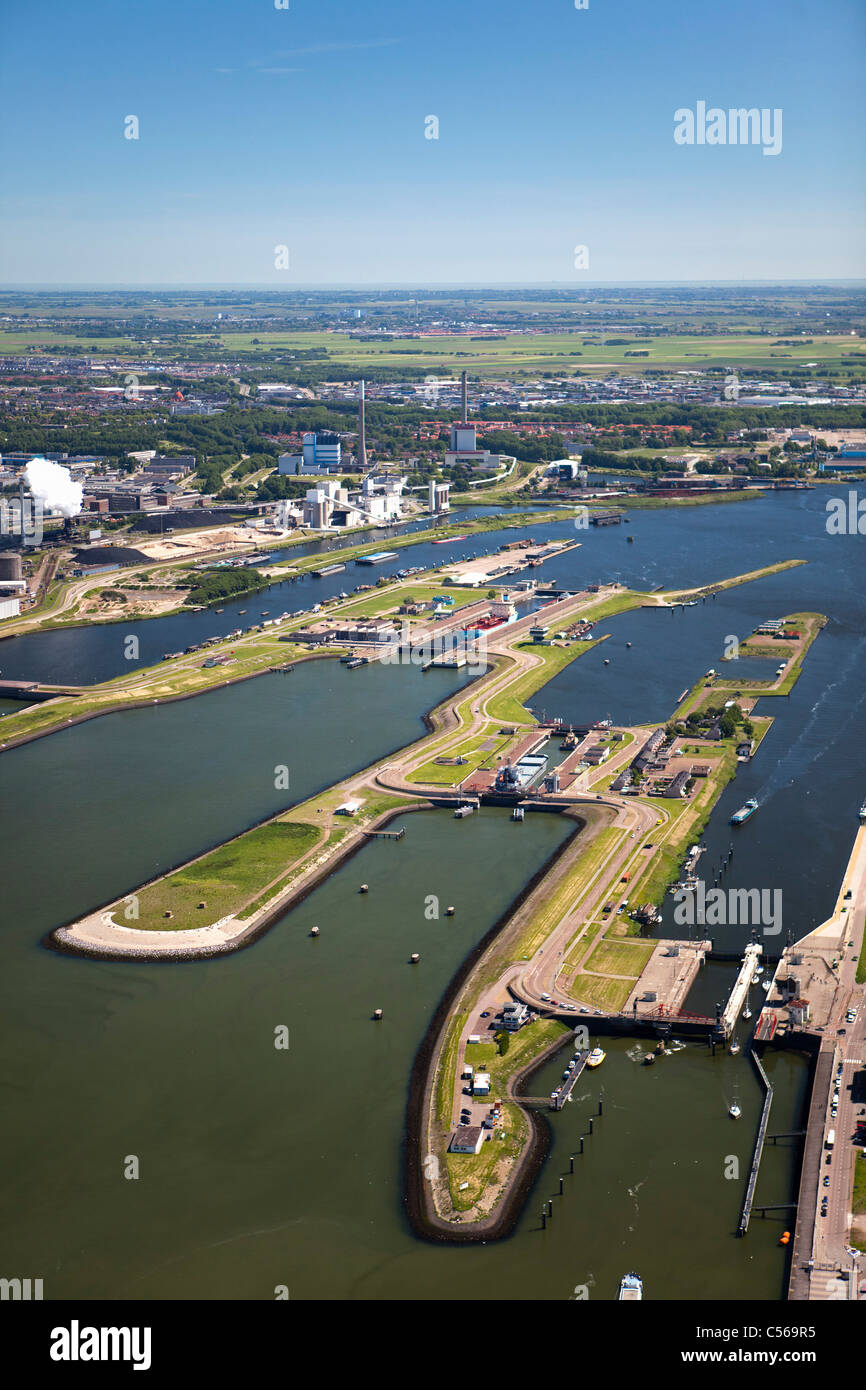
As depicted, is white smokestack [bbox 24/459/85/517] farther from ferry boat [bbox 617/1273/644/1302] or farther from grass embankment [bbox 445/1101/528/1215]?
ferry boat [bbox 617/1273/644/1302]

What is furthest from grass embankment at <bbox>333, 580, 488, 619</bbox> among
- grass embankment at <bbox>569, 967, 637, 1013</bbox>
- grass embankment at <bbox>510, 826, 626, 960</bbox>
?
grass embankment at <bbox>569, 967, 637, 1013</bbox>

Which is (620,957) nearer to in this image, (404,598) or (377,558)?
(404,598)

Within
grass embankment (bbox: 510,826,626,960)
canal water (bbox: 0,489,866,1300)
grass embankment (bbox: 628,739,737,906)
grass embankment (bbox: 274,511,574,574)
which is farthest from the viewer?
grass embankment (bbox: 274,511,574,574)

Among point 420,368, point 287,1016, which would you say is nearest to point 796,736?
point 287,1016

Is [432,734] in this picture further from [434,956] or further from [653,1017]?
[653,1017]

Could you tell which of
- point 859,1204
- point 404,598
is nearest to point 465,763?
point 859,1204

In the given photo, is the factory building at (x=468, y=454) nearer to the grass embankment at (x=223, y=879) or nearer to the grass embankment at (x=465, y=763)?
the grass embankment at (x=465, y=763)

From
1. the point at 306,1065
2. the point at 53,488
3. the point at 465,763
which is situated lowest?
the point at 306,1065
